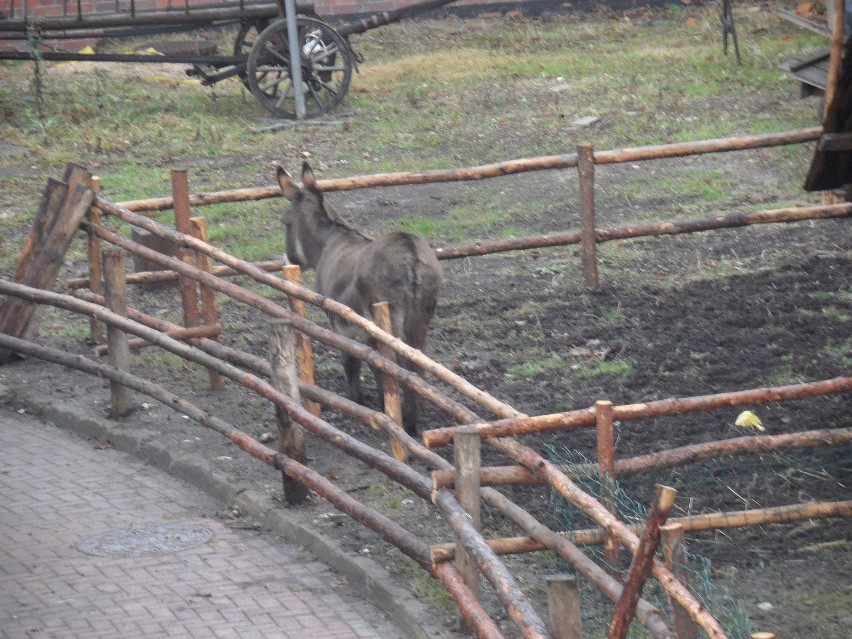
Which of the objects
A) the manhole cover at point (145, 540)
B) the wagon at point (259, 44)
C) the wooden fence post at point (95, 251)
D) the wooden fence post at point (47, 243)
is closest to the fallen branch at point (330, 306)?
the wooden fence post at point (95, 251)

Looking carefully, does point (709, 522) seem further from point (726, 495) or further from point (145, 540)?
point (145, 540)

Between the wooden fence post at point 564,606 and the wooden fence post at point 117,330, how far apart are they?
4.94 meters

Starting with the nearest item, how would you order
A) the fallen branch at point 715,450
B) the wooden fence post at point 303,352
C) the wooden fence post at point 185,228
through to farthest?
the fallen branch at point 715,450, the wooden fence post at point 303,352, the wooden fence post at point 185,228

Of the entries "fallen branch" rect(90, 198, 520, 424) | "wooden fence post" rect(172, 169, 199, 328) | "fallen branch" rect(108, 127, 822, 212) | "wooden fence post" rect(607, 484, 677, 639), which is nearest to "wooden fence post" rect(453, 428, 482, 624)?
"fallen branch" rect(90, 198, 520, 424)

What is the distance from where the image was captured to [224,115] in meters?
16.6

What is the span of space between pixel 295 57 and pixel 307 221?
6.76 metres

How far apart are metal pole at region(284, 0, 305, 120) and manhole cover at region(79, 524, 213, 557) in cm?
949

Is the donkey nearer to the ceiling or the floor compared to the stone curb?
nearer to the ceiling

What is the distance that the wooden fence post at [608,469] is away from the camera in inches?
224

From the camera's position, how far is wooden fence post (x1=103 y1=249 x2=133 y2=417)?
339 inches

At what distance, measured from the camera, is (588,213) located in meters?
10.4

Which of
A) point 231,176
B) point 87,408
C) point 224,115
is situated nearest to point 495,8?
point 224,115

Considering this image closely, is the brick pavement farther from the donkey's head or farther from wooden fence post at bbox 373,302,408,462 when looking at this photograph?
the donkey's head

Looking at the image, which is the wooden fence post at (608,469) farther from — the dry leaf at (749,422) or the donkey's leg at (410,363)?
the donkey's leg at (410,363)
